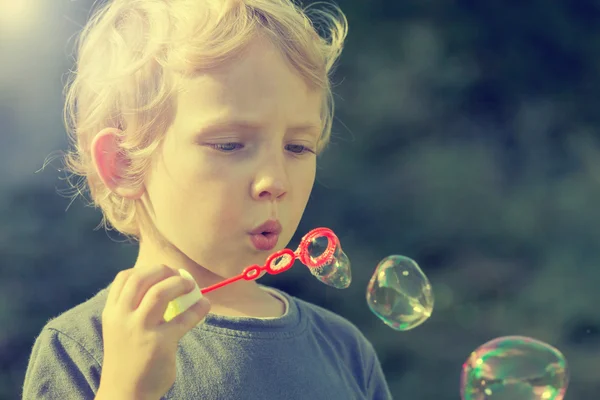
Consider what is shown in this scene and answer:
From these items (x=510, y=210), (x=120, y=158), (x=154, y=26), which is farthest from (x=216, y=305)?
(x=510, y=210)

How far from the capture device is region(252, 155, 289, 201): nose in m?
1.33

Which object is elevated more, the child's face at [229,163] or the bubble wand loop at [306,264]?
the child's face at [229,163]

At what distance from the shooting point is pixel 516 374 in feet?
5.45

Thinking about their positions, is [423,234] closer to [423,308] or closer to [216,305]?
[423,308]

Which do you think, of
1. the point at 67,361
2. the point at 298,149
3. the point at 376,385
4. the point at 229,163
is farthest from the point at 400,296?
the point at 67,361

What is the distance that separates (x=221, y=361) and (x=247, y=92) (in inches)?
16.2

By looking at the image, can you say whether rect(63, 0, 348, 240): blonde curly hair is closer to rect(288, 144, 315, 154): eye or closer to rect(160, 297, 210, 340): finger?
rect(288, 144, 315, 154): eye

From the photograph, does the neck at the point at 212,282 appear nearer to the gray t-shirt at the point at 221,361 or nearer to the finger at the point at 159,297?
the gray t-shirt at the point at 221,361

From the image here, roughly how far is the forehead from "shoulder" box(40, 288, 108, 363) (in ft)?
1.10

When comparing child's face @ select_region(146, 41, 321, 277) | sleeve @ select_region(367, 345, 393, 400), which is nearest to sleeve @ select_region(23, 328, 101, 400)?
child's face @ select_region(146, 41, 321, 277)

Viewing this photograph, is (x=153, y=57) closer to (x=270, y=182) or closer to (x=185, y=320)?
(x=270, y=182)

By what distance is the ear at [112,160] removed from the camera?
57.3 inches

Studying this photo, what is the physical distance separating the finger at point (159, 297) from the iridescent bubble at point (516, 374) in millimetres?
717

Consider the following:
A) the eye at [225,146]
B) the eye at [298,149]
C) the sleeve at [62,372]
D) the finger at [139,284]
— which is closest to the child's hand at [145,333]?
the finger at [139,284]
